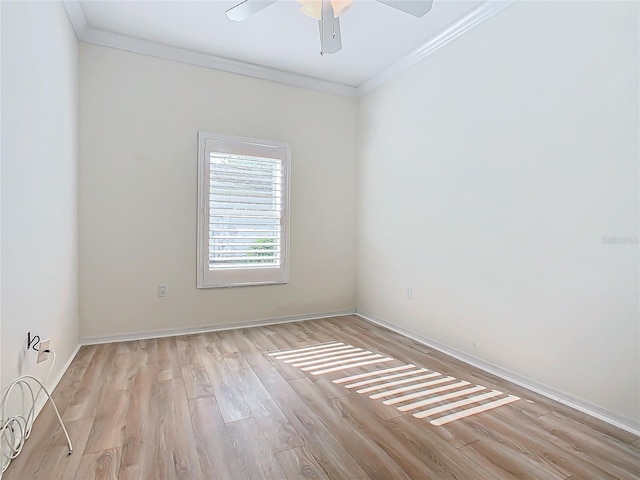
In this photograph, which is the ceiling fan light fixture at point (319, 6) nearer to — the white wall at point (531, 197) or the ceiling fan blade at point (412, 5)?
the ceiling fan blade at point (412, 5)

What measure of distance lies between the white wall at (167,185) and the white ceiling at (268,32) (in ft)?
0.48

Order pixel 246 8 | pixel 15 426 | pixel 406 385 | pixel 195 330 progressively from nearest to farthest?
pixel 15 426 → pixel 246 8 → pixel 406 385 → pixel 195 330

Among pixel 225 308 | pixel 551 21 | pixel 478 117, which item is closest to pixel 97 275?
pixel 225 308

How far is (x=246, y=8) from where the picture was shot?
7.32ft

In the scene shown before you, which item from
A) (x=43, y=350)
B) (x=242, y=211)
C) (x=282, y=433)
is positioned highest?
(x=242, y=211)

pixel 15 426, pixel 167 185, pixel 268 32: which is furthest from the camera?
pixel 167 185

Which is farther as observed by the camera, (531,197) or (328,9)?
(531,197)

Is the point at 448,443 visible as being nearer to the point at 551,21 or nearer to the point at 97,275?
the point at 551,21

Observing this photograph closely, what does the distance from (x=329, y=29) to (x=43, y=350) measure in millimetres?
2641

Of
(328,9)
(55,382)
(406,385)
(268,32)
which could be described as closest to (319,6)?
(328,9)

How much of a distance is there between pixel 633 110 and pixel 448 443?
6.52 ft

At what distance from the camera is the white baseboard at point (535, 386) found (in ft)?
6.18

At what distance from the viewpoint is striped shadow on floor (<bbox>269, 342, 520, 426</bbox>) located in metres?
2.04

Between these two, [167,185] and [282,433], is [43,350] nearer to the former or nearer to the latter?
[282,433]
